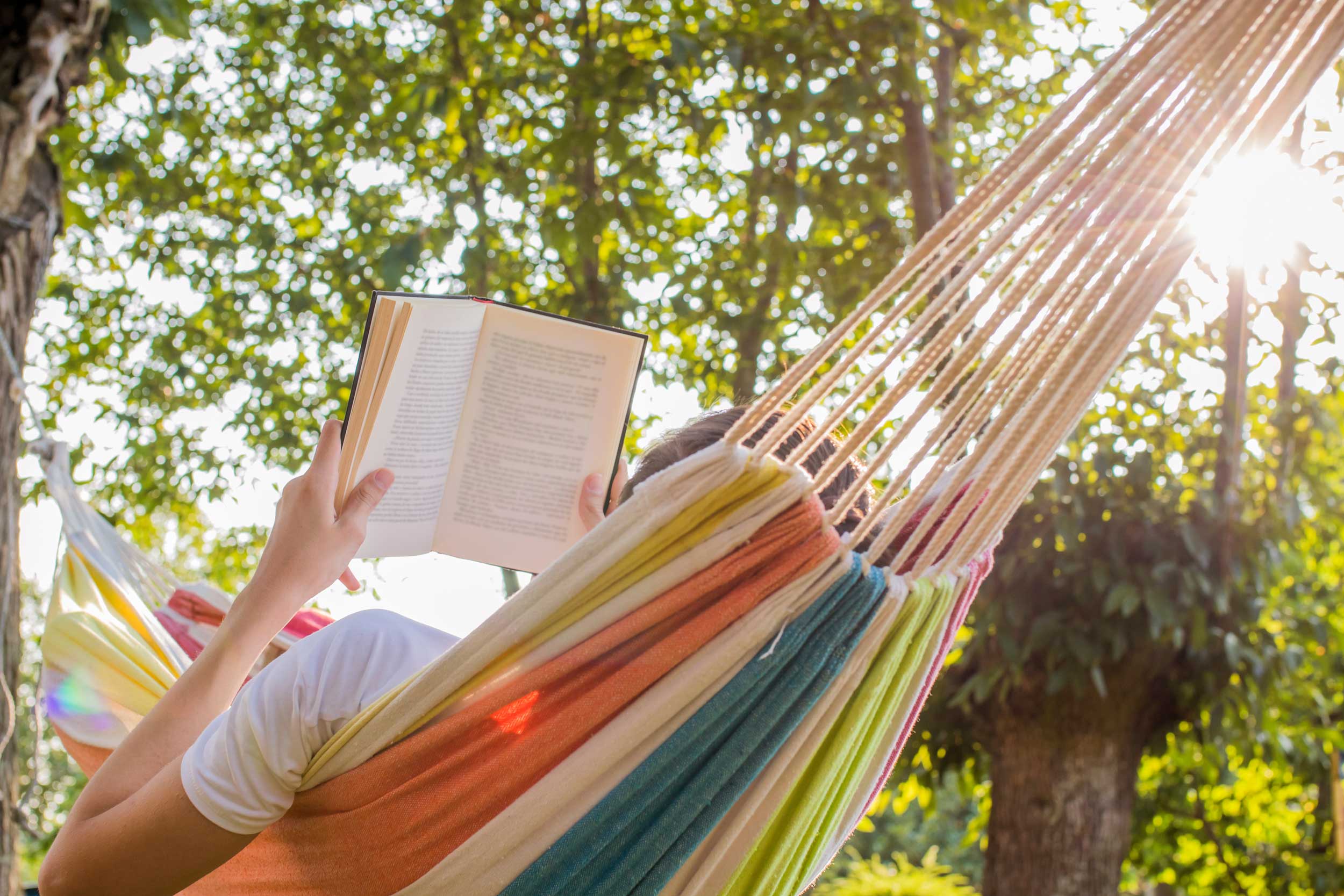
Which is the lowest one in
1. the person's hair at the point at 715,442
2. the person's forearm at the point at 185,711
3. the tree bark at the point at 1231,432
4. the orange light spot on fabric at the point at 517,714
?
the person's forearm at the point at 185,711

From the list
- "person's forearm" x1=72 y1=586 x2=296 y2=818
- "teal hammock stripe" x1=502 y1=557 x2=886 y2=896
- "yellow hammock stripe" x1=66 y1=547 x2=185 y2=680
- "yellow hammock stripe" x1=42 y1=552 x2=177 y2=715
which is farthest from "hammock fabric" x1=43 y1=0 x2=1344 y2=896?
"yellow hammock stripe" x1=66 y1=547 x2=185 y2=680

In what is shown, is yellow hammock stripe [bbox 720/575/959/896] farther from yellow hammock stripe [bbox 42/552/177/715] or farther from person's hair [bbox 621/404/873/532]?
yellow hammock stripe [bbox 42/552/177/715]

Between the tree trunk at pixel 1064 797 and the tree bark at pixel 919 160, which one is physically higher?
the tree bark at pixel 919 160

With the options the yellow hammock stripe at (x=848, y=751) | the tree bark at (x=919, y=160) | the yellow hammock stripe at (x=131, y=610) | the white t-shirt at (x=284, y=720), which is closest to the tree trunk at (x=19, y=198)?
the yellow hammock stripe at (x=131, y=610)

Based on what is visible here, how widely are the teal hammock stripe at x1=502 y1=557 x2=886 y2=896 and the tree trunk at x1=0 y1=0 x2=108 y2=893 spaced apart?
157cm

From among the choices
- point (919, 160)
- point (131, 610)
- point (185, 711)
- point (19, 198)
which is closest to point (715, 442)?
point (185, 711)

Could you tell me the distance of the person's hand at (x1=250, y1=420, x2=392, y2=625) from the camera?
40.3 inches

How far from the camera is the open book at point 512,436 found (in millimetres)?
1258

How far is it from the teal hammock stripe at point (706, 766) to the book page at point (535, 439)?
1.68 feet

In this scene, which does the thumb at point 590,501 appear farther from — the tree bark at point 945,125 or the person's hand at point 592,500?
the tree bark at point 945,125

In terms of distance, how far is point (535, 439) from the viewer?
133cm

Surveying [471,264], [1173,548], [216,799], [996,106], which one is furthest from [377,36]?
[216,799]

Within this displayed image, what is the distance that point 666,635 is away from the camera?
86 cm

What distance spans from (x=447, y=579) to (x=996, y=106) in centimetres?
285
